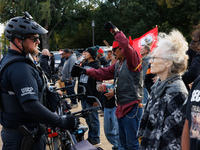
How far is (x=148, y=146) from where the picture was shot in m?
2.24

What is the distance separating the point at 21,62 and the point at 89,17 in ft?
125

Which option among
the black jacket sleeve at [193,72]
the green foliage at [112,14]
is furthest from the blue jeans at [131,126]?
the green foliage at [112,14]

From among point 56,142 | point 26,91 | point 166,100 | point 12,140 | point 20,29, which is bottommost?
point 56,142

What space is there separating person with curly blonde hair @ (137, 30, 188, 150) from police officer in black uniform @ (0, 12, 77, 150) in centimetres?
80

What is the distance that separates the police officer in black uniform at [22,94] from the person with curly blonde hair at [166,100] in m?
0.80

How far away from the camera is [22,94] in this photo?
2227 millimetres

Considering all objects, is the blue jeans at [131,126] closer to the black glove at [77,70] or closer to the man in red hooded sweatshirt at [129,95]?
the man in red hooded sweatshirt at [129,95]

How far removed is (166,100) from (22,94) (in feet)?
4.49

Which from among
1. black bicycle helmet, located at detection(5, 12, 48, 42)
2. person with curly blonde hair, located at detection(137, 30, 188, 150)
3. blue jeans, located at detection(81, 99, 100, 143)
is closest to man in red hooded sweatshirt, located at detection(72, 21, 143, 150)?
person with curly blonde hair, located at detection(137, 30, 188, 150)

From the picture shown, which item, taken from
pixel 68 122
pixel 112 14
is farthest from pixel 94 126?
pixel 112 14

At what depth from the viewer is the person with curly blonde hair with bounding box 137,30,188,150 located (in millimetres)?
2092

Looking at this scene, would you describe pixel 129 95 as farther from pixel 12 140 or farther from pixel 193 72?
pixel 12 140

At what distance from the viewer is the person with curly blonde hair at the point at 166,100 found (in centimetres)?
209

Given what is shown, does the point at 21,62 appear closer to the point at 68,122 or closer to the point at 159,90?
the point at 68,122
